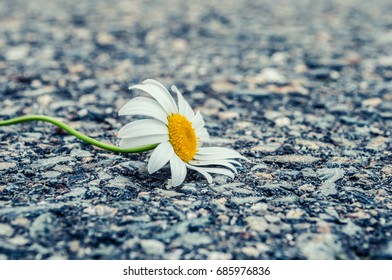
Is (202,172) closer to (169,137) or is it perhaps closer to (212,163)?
(212,163)

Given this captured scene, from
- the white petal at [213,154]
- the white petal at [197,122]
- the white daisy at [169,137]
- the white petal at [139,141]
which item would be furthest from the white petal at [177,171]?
the white petal at [197,122]

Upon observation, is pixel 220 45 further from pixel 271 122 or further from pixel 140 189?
pixel 140 189

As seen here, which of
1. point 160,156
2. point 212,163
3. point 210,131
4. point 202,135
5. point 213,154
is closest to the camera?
point 160,156

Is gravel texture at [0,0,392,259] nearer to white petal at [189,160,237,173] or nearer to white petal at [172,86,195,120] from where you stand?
white petal at [189,160,237,173]

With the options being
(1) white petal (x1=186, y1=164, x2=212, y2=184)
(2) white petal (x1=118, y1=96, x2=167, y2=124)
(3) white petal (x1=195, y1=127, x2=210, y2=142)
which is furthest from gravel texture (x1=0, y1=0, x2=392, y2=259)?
(2) white petal (x1=118, y1=96, x2=167, y2=124)

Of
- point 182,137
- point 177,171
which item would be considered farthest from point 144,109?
point 177,171

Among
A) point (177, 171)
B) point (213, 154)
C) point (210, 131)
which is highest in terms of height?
point (210, 131)

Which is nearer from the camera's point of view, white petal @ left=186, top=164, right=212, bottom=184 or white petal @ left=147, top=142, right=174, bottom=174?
white petal @ left=147, top=142, right=174, bottom=174
